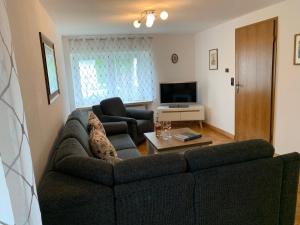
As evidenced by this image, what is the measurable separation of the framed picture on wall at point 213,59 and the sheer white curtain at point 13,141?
469 cm

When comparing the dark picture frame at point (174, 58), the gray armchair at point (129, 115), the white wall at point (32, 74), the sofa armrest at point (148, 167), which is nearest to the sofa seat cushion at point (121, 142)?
the gray armchair at point (129, 115)

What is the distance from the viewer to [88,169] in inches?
59.0

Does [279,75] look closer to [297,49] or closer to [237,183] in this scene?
[297,49]

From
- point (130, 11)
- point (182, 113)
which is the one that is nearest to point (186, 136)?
point (130, 11)

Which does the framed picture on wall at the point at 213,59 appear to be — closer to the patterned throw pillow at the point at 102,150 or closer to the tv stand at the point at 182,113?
the tv stand at the point at 182,113

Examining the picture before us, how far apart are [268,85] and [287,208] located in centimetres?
223

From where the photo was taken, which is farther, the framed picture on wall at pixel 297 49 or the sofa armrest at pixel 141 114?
the sofa armrest at pixel 141 114

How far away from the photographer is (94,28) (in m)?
4.59

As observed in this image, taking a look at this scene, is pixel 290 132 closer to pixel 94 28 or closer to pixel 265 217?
pixel 265 217

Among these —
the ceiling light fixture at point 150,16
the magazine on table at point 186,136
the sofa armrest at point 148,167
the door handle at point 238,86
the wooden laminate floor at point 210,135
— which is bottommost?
the wooden laminate floor at point 210,135

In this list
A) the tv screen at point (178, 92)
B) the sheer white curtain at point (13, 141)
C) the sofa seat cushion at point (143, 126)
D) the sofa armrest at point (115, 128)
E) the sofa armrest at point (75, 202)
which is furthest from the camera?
the tv screen at point (178, 92)

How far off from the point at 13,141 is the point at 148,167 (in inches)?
33.9

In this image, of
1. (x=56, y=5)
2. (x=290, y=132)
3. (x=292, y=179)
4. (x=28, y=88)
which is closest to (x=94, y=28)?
(x=56, y=5)

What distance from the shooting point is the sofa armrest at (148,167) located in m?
1.47
